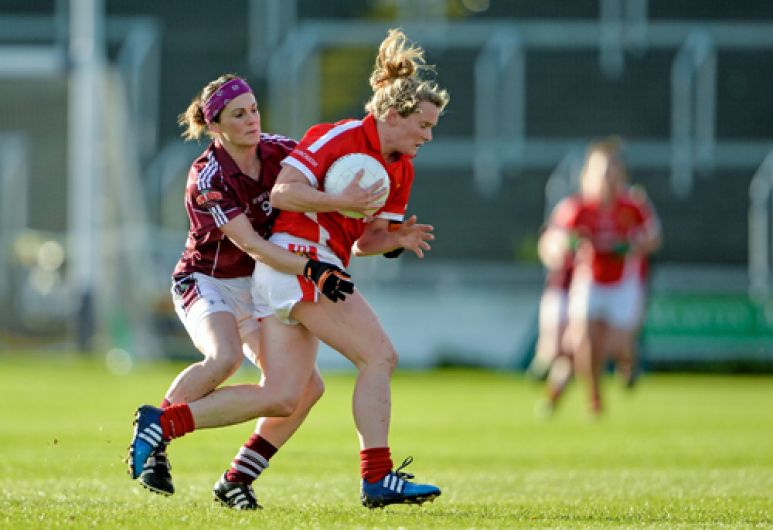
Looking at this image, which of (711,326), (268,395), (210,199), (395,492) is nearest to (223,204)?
(210,199)

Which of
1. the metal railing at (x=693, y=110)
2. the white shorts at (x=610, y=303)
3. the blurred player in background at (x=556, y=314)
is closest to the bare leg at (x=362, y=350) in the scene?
the blurred player in background at (x=556, y=314)

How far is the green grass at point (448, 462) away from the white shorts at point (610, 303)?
85 centimetres

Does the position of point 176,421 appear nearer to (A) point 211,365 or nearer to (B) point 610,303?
(A) point 211,365

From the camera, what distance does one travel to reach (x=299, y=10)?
88.5ft

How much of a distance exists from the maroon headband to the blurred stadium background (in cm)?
1440

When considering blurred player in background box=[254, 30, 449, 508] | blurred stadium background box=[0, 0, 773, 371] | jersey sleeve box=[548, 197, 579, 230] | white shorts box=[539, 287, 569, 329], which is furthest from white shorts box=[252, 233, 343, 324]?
blurred stadium background box=[0, 0, 773, 371]

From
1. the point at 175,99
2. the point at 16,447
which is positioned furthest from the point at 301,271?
the point at 175,99

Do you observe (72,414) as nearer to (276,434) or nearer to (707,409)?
(707,409)

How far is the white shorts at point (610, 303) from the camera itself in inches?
559

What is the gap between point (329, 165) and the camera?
6535 mm

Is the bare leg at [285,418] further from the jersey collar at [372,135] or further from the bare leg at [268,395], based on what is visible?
the jersey collar at [372,135]

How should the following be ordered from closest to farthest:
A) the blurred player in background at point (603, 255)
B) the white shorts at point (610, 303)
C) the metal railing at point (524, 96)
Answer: the blurred player in background at point (603, 255), the white shorts at point (610, 303), the metal railing at point (524, 96)

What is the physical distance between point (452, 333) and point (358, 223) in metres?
15.1

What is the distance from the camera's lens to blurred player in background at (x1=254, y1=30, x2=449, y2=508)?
21.1ft
